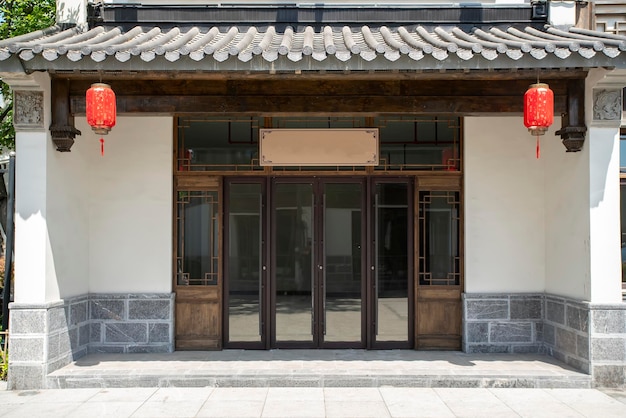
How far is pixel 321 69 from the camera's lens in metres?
5.23

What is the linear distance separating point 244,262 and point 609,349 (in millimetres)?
4197

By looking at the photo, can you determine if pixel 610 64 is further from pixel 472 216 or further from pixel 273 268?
pixel 273 268

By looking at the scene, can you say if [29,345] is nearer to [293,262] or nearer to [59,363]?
[59,363]

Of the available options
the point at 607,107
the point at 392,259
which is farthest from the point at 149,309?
the point at 607,107

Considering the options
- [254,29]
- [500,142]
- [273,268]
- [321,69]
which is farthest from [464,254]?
[254,29]

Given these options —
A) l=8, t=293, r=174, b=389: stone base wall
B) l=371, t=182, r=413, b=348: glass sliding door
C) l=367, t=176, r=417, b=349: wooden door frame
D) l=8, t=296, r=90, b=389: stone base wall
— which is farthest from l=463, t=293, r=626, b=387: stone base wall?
l=8, t=296, r=90, b=389: stone base wall

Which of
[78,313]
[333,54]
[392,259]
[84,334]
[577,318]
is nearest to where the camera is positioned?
[333,54]

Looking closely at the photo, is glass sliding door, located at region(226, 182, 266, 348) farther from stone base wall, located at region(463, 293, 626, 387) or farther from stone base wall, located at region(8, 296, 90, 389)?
stone base wall, located at region(463, 293, 626, 387)

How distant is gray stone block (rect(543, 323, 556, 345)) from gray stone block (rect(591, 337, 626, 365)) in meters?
0.76

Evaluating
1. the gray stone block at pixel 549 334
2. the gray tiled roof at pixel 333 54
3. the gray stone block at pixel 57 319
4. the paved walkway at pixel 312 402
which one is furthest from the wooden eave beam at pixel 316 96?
the paved walkway at pixel 312 402

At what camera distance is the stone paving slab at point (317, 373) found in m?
5.92

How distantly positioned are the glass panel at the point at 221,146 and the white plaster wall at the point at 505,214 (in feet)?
8.80

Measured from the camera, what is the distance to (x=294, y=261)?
7230mm

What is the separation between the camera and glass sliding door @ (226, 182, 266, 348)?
7.18 meters
